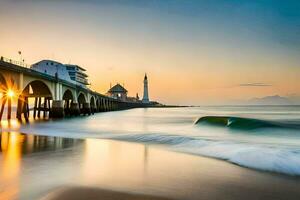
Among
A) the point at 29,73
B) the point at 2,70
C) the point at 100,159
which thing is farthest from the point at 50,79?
the point at 100,159

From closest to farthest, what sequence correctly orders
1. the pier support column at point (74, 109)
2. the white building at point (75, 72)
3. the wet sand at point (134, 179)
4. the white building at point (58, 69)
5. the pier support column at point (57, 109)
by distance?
the wet sand at point (134, 179) < the pier support column at point (57, 109) < the pier support column at point (74, 109) < the white building at point (58, 69) < the white building at point (75, 72)

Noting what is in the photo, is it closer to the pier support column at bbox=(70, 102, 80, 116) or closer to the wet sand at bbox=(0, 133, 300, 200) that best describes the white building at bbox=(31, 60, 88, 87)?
the pier support column at bbox=(70, 102, 80, 116)

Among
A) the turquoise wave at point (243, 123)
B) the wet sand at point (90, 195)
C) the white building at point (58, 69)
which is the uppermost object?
the white building at point (58, 69)

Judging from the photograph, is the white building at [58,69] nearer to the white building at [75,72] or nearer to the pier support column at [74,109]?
the white building at [75,72]

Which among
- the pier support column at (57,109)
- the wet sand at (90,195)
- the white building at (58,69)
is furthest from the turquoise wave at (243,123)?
the white building at (58,69)

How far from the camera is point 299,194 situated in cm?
678

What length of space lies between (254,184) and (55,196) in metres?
4.97

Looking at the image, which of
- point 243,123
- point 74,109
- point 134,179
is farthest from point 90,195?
point 74,109

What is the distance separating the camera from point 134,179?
26.6ft

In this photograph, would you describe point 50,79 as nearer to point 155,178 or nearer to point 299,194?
point 155,178

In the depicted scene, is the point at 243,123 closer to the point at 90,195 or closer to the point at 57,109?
the point at 90,195

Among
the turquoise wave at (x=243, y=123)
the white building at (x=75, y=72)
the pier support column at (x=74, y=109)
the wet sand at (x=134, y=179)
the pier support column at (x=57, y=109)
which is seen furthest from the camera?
the white building at (x=75, y=72)

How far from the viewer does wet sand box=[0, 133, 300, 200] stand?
6.67 meters

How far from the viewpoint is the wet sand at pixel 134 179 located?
21.9ft
